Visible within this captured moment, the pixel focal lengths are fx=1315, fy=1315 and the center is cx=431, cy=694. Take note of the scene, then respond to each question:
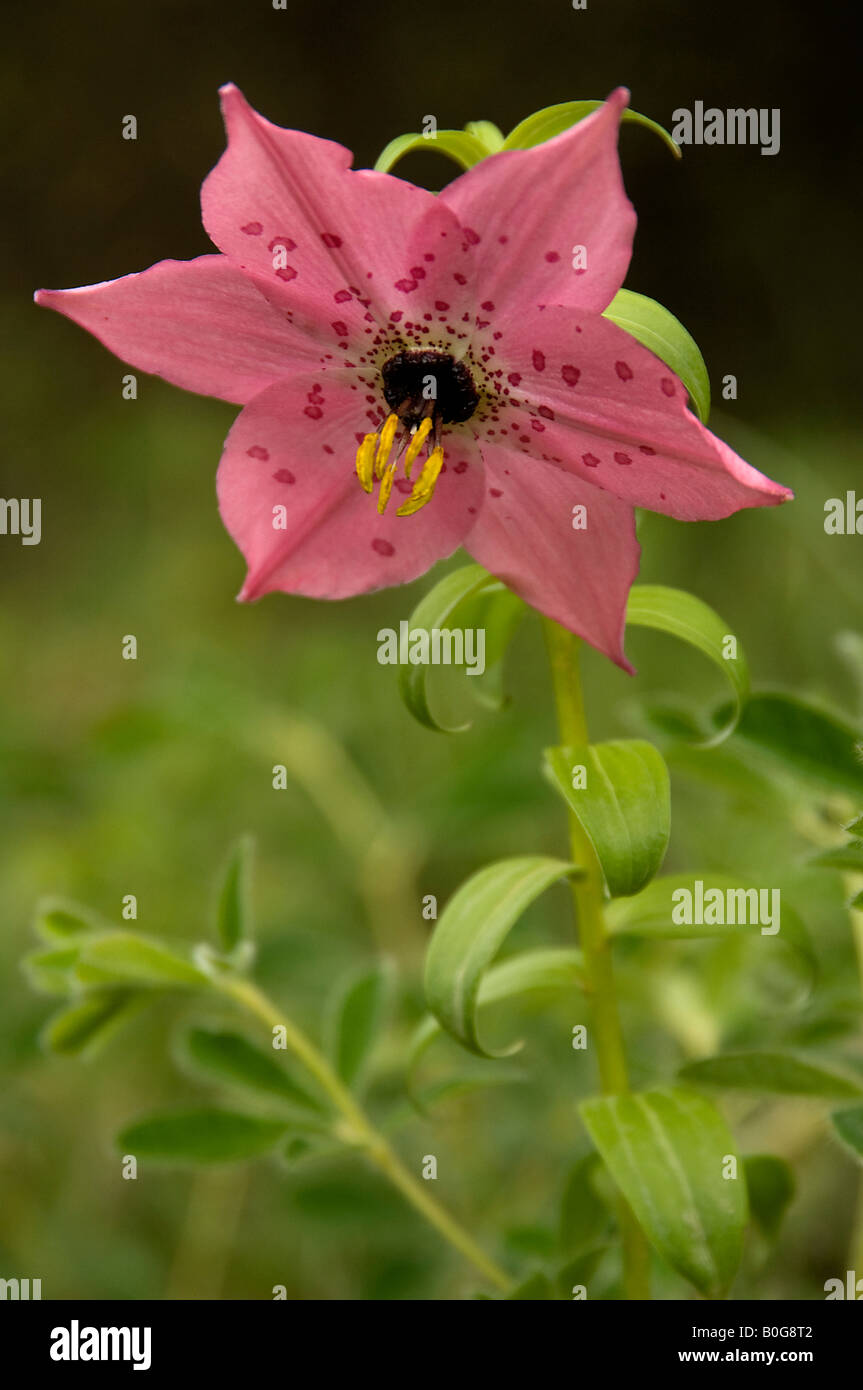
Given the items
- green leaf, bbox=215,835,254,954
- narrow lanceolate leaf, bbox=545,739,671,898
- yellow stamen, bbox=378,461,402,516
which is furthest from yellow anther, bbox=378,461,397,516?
green leaf, bbox=215,835,254,954

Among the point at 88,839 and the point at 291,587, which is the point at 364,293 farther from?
the point at 88,839

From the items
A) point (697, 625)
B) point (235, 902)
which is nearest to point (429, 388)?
point (697, 625)

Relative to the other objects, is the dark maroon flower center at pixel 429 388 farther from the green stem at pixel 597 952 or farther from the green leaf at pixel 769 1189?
the green leaf at pixel 769 1189

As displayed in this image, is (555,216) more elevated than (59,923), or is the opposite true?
(555,216)

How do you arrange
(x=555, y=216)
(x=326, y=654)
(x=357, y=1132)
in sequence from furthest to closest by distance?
(x=326, y=654), (x=357, y=1132), (x=555, y=216)

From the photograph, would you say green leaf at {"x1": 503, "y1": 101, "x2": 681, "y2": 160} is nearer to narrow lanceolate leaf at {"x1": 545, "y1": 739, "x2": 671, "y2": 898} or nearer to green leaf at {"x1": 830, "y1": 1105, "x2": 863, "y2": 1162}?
narrow lanceolate leaf at {"x1": 545, "y1": 739, "x2": 671, "y2": 898}

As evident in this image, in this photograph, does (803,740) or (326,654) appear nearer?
(803,740)

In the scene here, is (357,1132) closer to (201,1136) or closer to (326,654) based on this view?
(201,1136)
